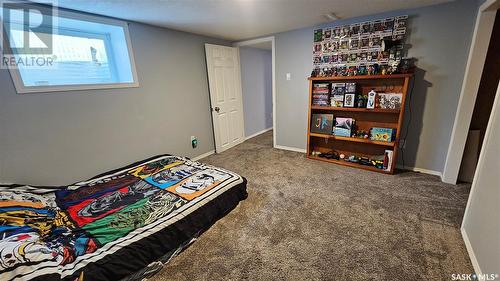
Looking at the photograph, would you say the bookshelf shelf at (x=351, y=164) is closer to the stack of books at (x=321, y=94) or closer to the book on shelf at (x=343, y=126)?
the book on shelf at (x=343, y=126)

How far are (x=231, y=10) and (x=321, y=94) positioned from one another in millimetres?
1749

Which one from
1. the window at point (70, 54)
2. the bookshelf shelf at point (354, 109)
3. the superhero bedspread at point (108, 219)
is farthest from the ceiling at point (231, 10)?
the superhero bedspread at point (108, 219)

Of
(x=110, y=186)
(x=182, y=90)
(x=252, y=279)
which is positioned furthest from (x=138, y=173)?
(x=252, y=279)

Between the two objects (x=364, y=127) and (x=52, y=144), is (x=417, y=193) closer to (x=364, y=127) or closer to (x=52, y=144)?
(x=364, y=127)

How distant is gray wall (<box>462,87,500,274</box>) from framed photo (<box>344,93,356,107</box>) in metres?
1.49

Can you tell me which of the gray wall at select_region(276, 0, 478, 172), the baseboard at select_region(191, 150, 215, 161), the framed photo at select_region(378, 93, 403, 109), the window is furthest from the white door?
the framed photo at select_region(378, 93, 403, 109)

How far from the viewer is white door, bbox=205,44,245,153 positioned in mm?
3613

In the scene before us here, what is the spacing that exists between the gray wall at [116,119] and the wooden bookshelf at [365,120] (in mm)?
1990

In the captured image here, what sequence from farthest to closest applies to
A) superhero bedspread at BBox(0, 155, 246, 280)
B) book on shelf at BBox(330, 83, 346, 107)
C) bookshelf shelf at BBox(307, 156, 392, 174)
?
book on shelf at BBox(330, 83, 346, 107), bookshelf shelf at BBox(307, 156, 392, 174), superhero bedspread at BBox(0, 155, 246, 280)

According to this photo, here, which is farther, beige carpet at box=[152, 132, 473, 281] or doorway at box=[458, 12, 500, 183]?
doorway at box=[458, 12, 500, 183]

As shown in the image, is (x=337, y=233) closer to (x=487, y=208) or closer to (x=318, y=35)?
(x=487, y=208)

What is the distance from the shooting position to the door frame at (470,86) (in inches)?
78.0

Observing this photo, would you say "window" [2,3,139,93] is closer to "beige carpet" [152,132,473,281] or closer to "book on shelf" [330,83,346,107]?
"beige carpet" [152,132,473,281]

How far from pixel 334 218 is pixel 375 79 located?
202 cm
